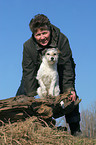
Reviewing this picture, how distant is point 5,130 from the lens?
4406 millimetres

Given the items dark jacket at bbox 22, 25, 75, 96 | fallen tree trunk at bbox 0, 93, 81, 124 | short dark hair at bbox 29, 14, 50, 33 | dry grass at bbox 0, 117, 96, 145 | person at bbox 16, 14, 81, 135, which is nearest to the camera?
dry grass at bbox 0, 117, 96, 145

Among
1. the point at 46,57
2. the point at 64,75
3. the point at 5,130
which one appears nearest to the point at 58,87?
the point at 64,75

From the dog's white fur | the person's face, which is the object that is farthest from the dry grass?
the person's face

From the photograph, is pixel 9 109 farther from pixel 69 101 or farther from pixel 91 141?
pixel 91 141

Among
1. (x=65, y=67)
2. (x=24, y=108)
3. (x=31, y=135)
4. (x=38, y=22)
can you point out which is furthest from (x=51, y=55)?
(x=31, y=135)

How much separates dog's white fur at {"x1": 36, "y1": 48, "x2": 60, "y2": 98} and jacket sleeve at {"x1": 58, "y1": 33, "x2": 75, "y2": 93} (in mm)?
258

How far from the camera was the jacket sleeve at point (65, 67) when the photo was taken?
6.15 meters

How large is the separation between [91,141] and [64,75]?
5.81ft

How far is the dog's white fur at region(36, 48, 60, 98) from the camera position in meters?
5.86

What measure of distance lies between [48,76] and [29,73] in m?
0.59

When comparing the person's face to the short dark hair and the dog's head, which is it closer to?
the short dark hair

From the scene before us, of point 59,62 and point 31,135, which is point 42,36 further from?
point 31,135

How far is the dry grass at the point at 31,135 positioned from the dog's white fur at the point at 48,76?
1.25 m

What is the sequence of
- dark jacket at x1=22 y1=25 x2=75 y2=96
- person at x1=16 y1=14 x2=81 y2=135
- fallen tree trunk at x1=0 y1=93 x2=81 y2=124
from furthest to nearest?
dark jacket at x1=22 y1=25 x2=75 y2=96 → person at x1=16 y1=14 x2=81 y2=135 → fallen tree trunk at x1=0 y1=93 x2=81 y2=124
